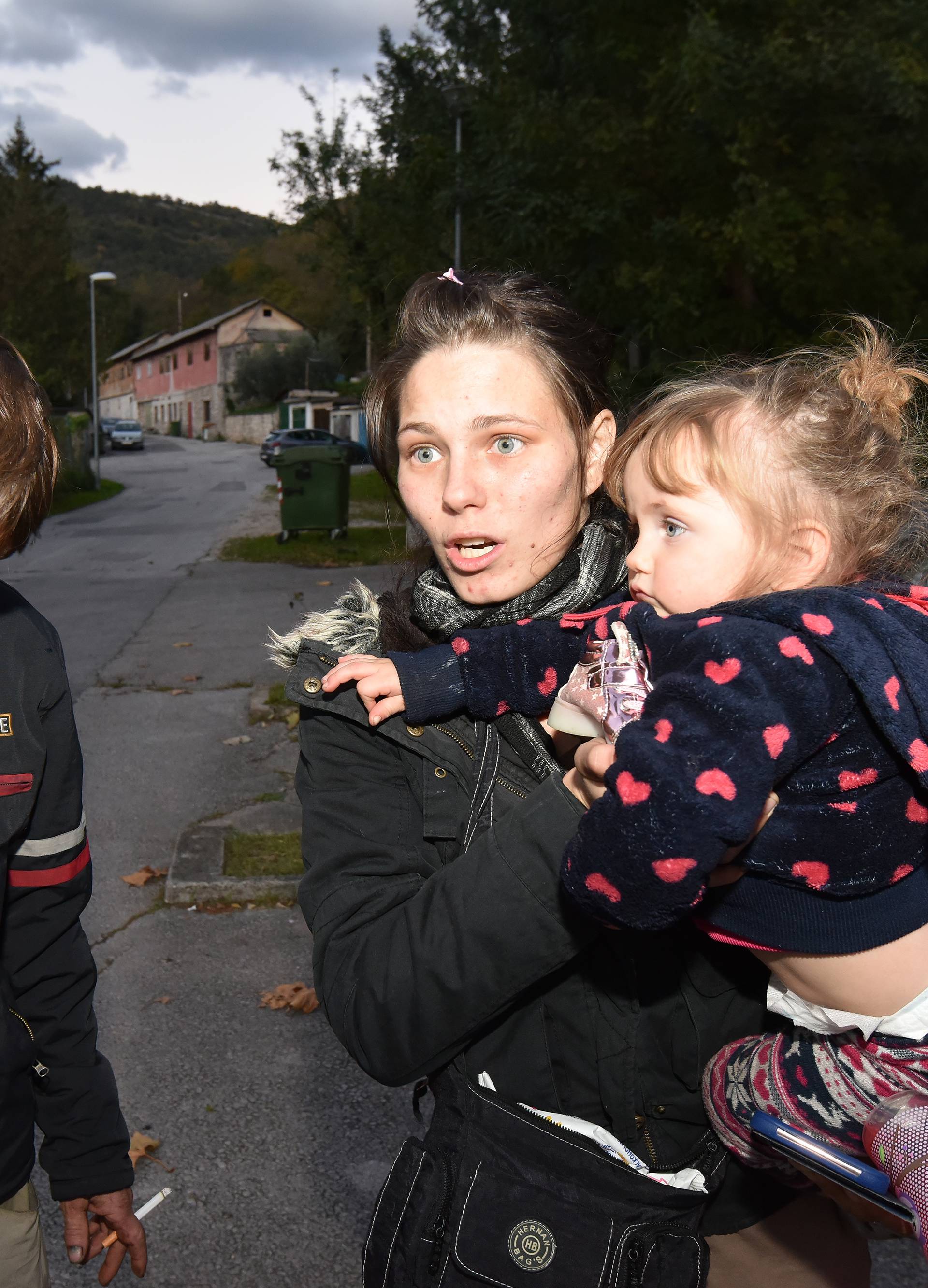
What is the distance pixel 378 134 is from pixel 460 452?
25.7 metres

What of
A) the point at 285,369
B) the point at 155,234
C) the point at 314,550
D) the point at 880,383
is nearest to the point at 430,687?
the point at 880,383

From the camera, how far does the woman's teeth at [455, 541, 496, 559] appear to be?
193cm

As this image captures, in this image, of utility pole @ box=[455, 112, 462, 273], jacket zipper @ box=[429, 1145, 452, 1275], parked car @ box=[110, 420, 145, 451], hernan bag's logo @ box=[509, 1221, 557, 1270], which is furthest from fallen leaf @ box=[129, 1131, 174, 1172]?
parked car @ box=[110, 420, 145, 451]

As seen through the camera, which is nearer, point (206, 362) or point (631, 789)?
point (631, 789)

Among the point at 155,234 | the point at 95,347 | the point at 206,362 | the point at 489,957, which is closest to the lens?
the point at 489,957

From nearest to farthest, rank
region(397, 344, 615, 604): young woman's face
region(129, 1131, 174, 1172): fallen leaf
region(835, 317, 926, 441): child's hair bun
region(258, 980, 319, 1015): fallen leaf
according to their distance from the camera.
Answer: region(835, 317, 926, 441): child's hair bun, region(397, 344, 615, 604): young woman's face, region(129, 1131, 174, 1172): fallen leaf, region(258, 980, 319, 1015): fallen leaf

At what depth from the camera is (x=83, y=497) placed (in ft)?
103

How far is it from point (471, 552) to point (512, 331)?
42cm

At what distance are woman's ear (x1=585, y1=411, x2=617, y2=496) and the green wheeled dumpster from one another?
15232 mm

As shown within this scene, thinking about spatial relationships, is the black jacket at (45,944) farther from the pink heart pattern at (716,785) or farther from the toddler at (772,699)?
the pink heart pattern at (716,785)

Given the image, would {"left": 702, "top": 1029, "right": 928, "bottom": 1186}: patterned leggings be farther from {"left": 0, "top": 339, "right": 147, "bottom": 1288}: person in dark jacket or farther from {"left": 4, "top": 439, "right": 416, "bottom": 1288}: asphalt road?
{"left": 4, "top": 439, "right": 416, "bottom": 1288}: asphalt road

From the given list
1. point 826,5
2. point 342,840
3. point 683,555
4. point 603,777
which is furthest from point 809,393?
point 826,5

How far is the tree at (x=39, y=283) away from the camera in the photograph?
3297cm

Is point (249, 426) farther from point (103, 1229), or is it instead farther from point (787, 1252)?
point (787, 1252)
